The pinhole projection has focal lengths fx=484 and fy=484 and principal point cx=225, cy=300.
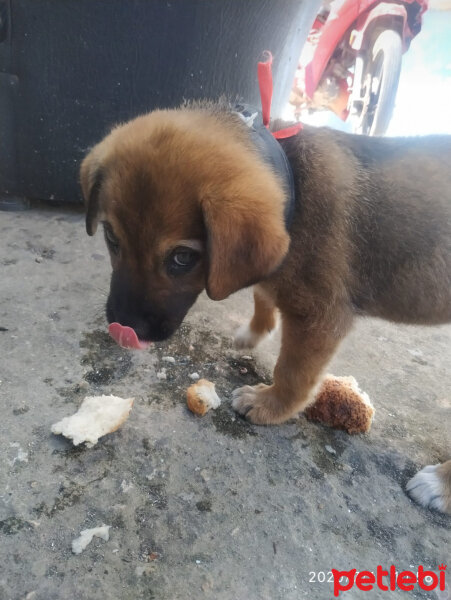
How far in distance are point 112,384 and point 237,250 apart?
1013mm

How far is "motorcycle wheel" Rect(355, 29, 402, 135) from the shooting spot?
581cm

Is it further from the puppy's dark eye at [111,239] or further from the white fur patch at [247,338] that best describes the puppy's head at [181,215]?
the white fur patch at [247,338]

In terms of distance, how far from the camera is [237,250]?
1667 mm

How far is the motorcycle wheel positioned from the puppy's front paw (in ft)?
16.0

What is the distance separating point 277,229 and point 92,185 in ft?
2.55

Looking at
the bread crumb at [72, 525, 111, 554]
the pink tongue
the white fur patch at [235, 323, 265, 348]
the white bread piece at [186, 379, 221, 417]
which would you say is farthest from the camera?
the white fur patch at [235, 323, 265, 348]

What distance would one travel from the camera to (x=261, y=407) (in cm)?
226

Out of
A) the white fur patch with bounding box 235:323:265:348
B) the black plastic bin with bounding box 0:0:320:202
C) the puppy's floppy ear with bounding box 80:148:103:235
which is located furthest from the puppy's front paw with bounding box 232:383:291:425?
the black plastic bin with bounding box 0:0:320:202

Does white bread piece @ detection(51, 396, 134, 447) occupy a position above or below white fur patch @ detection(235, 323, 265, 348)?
above

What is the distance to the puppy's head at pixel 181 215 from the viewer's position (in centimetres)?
165

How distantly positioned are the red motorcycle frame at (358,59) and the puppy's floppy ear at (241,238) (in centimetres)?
502

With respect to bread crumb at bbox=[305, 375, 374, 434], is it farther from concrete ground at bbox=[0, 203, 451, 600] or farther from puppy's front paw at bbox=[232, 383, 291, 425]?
puppy's front paw at bbox=[232, 383, 291, 425]

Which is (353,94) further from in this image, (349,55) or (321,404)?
(321,404)


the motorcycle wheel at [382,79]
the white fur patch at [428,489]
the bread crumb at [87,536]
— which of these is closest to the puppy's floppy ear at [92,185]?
the bread crumb at [87,536]
